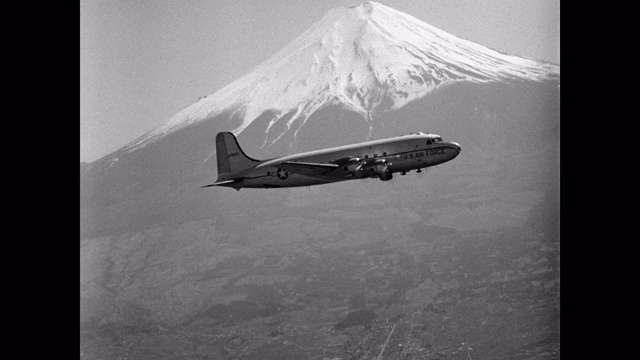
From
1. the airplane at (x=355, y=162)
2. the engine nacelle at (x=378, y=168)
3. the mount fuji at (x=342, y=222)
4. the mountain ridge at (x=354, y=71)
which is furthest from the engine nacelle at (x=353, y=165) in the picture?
the mountain ridge at (x=354, y=71)

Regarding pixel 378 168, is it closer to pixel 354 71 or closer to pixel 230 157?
pixel 230 157

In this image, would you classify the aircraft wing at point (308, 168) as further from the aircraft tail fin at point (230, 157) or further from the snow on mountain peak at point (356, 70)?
the snow on mountain peak at point (356, 70)

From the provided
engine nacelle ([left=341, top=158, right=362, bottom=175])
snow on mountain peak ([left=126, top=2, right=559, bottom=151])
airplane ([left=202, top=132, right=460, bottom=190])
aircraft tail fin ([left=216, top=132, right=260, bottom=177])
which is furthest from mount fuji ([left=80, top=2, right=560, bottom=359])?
engine nacelle ([left=341, top=158, right=362, bottom=175])

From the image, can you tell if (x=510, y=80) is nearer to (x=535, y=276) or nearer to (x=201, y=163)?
(x=535, y=276)

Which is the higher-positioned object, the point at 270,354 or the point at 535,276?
the point at 535,276
